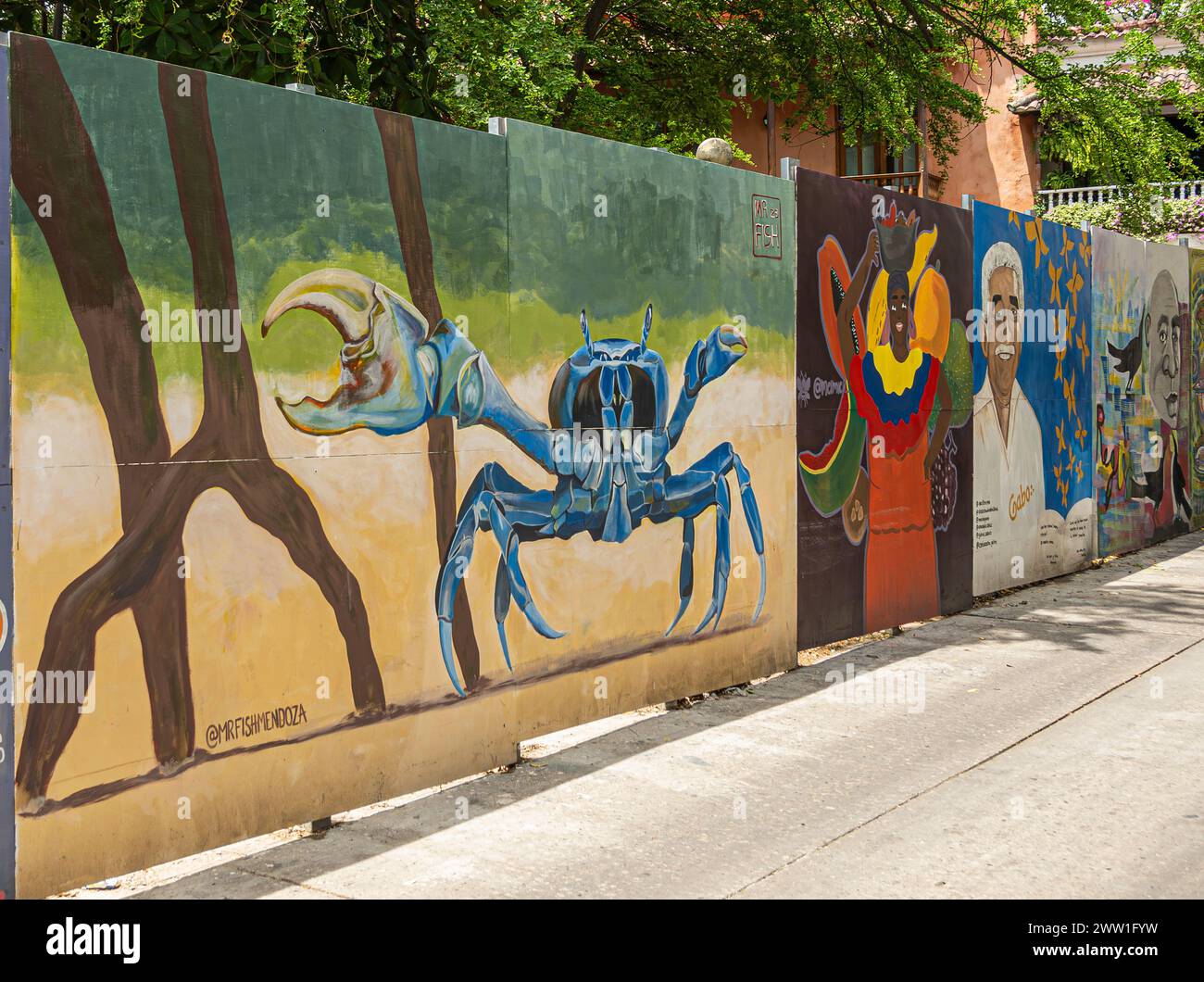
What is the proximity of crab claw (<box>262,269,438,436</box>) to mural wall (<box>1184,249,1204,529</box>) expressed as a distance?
1174 cm

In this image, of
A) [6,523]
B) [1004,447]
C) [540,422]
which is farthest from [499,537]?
[1004,447]

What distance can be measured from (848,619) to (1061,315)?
4.57 m

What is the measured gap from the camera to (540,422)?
6.20m

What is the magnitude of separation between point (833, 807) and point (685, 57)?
48.8 ft

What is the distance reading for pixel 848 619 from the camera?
8719 millimetres

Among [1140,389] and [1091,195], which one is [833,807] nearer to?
[1140,389]

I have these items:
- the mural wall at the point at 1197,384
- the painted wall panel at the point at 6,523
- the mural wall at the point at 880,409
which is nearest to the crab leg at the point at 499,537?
the painted wall panel at the point at 6,523

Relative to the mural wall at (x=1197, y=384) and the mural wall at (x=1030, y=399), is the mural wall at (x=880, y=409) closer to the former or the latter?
the mural wall at (x=1030, y=399)

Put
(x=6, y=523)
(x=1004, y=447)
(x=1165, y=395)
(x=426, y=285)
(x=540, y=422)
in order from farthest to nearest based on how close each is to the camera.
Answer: (x=1165, y=395) < (x=1004, y=447) < (x=540, y=422) < (x=426, y=285) < (x=6, y=523)

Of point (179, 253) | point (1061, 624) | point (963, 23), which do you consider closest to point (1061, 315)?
point (1061, 624)

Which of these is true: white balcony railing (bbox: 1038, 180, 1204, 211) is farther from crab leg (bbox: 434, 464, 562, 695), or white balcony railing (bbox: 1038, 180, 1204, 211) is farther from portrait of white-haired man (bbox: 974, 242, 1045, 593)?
crab leg (bbox: 434, 464, 562, 695)

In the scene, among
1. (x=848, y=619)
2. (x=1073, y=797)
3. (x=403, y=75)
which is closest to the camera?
(x=1073, y=797)

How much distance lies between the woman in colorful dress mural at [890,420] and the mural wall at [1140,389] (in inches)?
140
